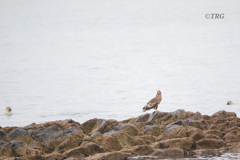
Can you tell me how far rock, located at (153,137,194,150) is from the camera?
10172 mm

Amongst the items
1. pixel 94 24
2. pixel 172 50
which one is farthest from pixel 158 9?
pixel 172 50

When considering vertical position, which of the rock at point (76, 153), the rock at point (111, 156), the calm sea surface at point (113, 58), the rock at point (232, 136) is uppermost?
the calm sea surface at point (113, 58)

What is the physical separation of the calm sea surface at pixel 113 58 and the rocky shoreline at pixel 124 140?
677 centimetres

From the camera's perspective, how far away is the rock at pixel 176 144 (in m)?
10.2

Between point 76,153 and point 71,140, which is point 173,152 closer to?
point 76,153

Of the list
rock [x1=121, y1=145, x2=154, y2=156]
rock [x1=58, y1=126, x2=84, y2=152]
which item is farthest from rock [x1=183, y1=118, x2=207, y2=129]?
rock [x1=58, y1=126, x2=84, y2=152]

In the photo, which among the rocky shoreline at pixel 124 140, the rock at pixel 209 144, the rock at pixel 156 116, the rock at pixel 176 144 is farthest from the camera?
the rock at pixel 156 116

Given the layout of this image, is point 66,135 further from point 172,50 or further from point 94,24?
point 94,24

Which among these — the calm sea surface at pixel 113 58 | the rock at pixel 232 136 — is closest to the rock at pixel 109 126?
the rock at pixel 232 136

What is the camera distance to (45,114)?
69.1 feet

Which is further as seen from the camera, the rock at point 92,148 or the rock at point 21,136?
the rock at point 21,136

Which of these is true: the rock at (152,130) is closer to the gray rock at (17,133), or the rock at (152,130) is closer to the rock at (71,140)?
the rock at (71,140)

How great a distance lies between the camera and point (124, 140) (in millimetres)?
10469

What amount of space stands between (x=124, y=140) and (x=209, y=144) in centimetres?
213
